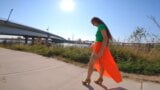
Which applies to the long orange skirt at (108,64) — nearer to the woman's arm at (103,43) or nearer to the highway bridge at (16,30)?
the woman's arm at (103,43)

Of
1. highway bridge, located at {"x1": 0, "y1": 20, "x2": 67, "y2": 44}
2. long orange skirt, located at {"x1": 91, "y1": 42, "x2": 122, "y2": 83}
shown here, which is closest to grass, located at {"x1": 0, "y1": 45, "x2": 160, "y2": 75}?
long orange skirt, located at {"x1": 91, "y1": 42, "x2": 122, "y2": 83}

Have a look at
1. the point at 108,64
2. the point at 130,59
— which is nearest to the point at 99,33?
the point at 108,64

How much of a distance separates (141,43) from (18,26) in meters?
50.2

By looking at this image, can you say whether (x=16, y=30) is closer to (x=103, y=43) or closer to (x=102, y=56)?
(x=102, y=56)

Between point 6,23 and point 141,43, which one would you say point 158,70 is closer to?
point 141,43

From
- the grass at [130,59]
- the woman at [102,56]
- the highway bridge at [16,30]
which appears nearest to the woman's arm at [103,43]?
the woman at [102,56]

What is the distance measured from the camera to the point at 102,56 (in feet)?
19.2

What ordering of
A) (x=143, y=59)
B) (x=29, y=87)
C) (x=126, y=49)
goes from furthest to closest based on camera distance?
(x=126, y=49), (x=143, y=59), (x=29, y=87)

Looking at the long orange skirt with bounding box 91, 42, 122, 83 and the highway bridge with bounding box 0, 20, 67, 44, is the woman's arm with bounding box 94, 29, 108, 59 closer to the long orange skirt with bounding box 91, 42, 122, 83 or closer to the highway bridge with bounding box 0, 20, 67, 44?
the long orange skirt with bounding box 91, 42, 122, 83

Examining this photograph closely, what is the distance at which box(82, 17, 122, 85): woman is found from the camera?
5.69 meters

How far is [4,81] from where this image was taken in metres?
5.59

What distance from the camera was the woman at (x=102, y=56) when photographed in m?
5.69

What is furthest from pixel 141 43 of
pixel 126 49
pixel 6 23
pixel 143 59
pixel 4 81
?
pixel 6 23

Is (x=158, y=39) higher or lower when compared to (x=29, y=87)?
higher
